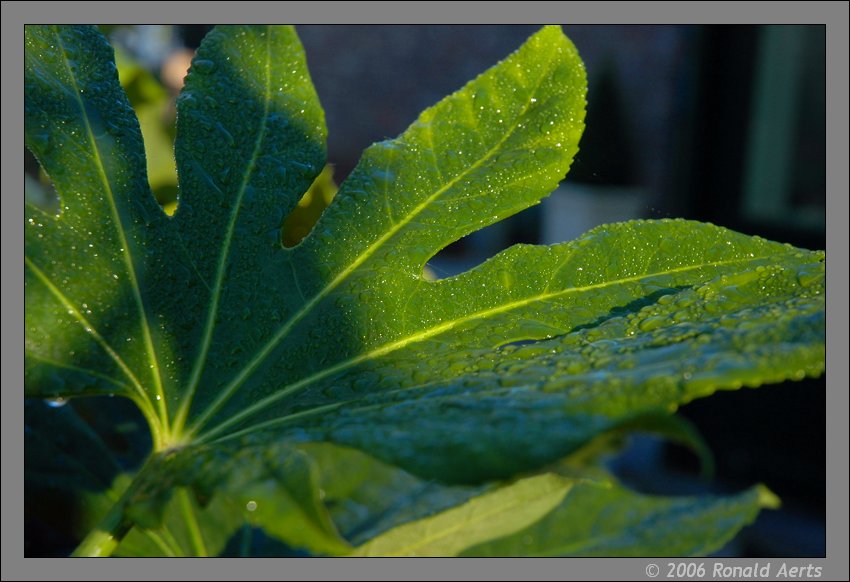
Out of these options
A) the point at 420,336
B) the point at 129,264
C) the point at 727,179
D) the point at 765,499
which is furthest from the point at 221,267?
the point at 727,179

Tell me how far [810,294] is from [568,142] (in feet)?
0.84

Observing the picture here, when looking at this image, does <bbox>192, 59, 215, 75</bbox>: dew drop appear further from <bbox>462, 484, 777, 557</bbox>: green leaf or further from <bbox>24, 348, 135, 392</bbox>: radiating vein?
<bbox>462, 484, 777, 557</bbox>: green leaf

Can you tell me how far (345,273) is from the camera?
73 centimetres

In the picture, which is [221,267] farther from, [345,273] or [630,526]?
[630,526]

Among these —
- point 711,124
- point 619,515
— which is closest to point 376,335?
point 619,515

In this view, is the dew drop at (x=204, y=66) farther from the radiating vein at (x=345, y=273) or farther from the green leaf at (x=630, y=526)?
the green leaf at (x=630, y=526)

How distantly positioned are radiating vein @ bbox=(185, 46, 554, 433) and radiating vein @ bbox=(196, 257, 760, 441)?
2cm

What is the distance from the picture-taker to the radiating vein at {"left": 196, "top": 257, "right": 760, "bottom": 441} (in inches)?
26.0

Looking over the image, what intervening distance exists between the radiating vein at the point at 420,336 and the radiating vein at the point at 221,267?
0.04 meters

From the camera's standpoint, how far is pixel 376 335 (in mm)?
696

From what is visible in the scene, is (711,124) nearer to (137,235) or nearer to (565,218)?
(565,218)

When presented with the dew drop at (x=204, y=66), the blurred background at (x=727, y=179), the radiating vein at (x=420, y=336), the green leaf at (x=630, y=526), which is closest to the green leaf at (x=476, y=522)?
the green leaf at (x=630, y=526)

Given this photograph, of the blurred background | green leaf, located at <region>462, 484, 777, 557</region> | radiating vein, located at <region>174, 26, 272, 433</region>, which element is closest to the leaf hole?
radiating vein, located at <region>174, 26, 272, 433</region>

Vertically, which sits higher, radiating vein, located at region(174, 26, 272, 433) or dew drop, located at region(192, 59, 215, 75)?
dew drop, located at region(192, 59, 215, 75)
